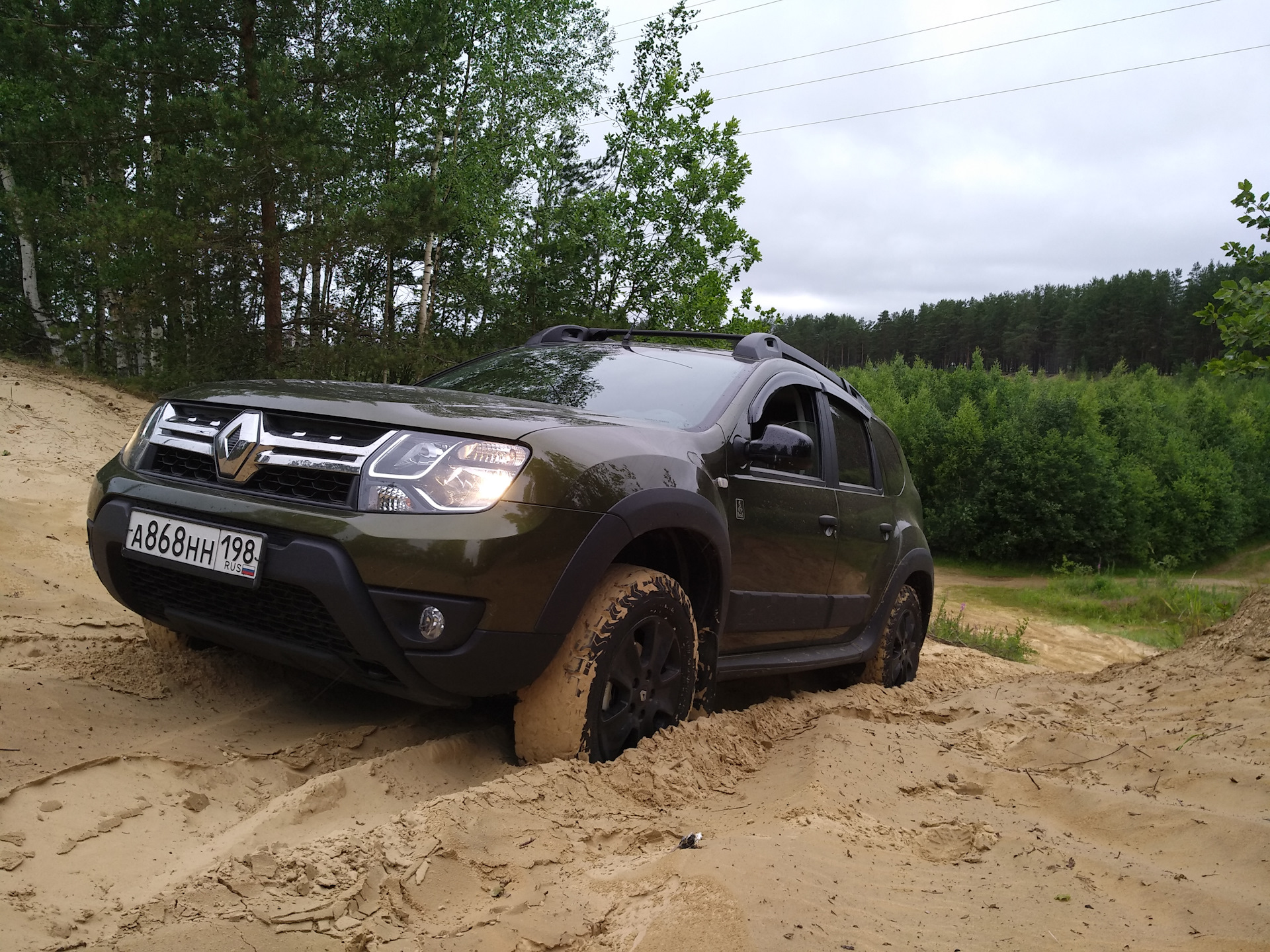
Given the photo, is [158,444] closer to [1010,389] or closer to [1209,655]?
[1209,655]

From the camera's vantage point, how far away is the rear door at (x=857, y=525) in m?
4.43

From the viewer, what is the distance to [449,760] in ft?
9.38

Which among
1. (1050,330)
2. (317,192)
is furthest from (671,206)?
(1050,330)

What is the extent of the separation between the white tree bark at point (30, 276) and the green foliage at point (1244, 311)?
16.3 metres

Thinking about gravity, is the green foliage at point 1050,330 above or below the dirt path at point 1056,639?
above

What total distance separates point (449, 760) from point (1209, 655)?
424 centimetres

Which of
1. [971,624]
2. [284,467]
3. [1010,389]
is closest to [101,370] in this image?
[971,624]

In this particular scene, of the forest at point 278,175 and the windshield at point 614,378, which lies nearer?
the windshield at point 614,378

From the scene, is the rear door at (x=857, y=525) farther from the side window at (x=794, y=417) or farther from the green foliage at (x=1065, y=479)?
the green foliage at (x=1065, y=479)

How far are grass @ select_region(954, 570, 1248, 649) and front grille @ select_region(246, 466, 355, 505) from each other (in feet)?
42.4

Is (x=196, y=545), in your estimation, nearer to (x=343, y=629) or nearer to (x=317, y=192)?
(x=343, y=629)

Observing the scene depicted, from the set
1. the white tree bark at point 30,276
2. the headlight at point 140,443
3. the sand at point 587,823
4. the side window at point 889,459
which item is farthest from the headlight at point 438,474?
the white tree bark at point 30,276

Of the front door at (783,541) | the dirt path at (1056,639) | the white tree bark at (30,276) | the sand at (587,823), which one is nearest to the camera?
the sand at (587,823)

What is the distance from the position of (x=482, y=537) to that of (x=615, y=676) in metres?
0.71
